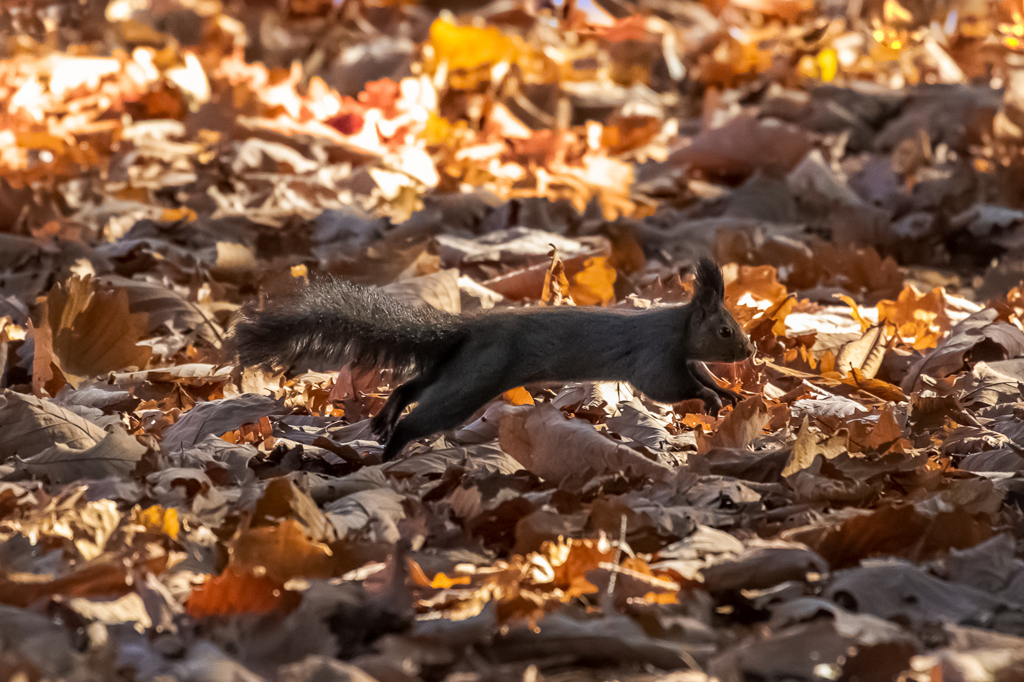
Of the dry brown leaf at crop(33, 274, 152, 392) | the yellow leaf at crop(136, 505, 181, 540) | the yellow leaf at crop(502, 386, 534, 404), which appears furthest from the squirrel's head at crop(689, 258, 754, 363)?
the dry brown leaf at crop(33, 274, 152, 392)

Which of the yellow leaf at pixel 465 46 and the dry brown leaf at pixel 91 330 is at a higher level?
the dry brown leaf at pixel 91 330

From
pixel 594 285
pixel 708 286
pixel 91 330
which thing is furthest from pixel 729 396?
pixel 91 330

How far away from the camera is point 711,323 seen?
9.62 ft

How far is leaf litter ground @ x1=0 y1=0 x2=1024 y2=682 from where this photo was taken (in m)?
1.78

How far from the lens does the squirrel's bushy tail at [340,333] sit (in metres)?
2.67

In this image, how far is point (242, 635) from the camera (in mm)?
1750

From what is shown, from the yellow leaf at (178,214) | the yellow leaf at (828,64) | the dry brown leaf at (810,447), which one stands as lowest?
the yellow leaf at (828,64)

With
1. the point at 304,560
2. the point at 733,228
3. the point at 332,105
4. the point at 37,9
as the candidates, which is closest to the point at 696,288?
the point at 304,560

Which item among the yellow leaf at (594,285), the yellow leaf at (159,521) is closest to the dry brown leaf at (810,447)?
the yellow leaf at (159,521)

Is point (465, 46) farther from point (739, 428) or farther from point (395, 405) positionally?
point (739, 428)

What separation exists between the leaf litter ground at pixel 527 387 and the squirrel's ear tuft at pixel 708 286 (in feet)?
1.06

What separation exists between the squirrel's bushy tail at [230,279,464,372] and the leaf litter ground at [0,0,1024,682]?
0.72ft

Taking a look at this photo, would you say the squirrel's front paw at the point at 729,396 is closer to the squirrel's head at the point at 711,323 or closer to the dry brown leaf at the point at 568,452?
the squirrel's head at the point at 711,323

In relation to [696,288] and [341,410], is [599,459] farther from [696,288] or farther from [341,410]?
[341,410]
